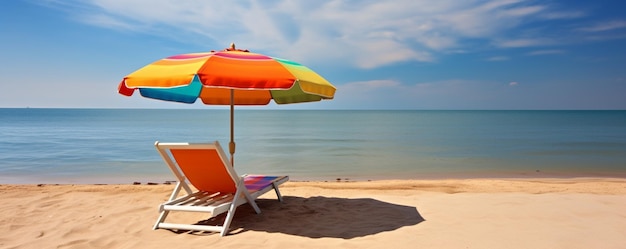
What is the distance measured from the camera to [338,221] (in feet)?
15.5

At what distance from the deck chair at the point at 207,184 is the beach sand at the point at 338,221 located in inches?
9.4

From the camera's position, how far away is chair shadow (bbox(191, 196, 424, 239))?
4305mm

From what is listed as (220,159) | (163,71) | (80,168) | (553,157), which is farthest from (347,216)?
(553,157)

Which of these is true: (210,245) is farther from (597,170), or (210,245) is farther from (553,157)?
(553,157)

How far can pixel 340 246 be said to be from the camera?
146 inches

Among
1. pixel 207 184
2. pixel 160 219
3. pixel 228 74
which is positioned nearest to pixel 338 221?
pixel 207 184

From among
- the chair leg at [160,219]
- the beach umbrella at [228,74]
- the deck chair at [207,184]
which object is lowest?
the chair leg at [160,219]

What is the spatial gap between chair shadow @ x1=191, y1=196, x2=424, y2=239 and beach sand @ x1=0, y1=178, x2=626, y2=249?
0.04 ft

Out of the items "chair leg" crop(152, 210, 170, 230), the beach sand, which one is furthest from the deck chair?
the beach sand

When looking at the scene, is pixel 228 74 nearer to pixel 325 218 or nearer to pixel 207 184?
pixel 207 184

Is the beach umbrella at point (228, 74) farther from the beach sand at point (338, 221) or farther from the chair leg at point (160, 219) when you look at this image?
the beach sand at point (338, 221)

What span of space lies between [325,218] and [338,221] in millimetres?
220

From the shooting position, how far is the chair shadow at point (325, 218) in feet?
14.1

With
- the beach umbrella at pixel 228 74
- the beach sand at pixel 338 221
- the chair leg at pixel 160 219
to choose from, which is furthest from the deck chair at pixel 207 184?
the beach umbrella at pixel 228 74
